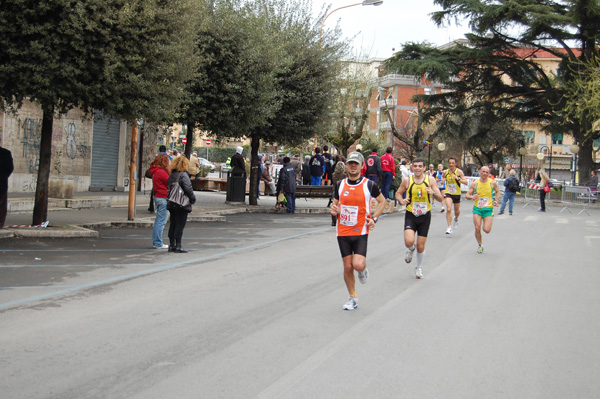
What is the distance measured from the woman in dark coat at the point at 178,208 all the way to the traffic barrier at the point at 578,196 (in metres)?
22.9

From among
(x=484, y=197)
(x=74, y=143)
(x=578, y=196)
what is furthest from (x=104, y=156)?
(x=578, y=196)

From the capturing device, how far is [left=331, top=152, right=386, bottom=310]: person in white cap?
25.6ft

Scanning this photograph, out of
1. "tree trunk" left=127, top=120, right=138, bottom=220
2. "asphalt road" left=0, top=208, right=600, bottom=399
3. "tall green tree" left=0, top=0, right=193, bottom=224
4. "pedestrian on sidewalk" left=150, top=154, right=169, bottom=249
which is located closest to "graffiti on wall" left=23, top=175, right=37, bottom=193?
"tree trunk" left=127, top=120, right=138, bottom=220

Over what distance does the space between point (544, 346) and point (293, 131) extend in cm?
1750

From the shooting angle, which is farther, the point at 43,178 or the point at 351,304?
the point at 43,178

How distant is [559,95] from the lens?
120 feet

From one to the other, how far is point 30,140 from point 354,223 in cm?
1625

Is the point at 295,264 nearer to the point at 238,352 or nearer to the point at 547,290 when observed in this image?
the point at 547,290

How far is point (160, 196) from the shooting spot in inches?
507

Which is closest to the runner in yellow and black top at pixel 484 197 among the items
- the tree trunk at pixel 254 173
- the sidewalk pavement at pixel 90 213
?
the sidewalk pavement at pixel 90 213

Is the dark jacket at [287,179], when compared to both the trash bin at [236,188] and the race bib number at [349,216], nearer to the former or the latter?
the trash bin at [236,188]

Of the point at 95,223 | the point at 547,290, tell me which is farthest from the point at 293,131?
the point at 547,290

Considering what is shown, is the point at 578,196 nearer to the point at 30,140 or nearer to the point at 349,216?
the point at 30,140

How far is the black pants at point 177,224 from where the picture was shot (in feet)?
40.2
